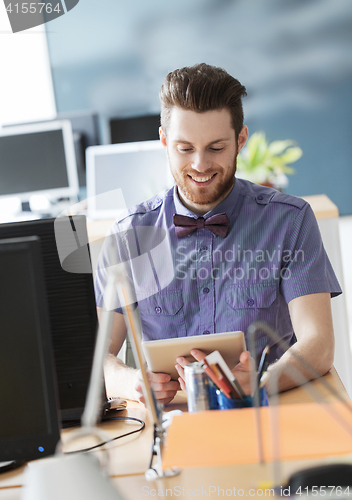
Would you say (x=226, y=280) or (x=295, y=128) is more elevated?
(x=295, y=128)

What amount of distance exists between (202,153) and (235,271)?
0.37m

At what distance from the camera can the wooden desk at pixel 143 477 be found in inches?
29.5

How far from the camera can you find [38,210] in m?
3.93

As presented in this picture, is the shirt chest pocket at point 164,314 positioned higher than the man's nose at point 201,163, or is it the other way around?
the man's nose at point 201,163

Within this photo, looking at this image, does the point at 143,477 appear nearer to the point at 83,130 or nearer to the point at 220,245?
the point at 220,245

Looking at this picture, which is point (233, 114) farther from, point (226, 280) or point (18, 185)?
point (18, 185)

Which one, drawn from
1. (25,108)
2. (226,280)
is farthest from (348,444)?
(25,108)

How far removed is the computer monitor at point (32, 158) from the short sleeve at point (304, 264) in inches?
97.9

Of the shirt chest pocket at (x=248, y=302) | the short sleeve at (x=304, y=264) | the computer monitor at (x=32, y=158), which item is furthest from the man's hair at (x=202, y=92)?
the computer monitor at (x=32, y=158)

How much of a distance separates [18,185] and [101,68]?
8.06 feet

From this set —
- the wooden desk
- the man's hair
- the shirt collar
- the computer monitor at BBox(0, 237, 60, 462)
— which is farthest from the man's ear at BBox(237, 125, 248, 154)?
the computer monitor at BBox(0, 237, 60, 462)

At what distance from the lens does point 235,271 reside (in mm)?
1539

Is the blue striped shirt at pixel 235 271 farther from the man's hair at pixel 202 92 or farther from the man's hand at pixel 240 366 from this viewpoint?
the man's hand at pixel 240 366

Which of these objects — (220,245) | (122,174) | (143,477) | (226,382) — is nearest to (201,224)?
(220,245)
